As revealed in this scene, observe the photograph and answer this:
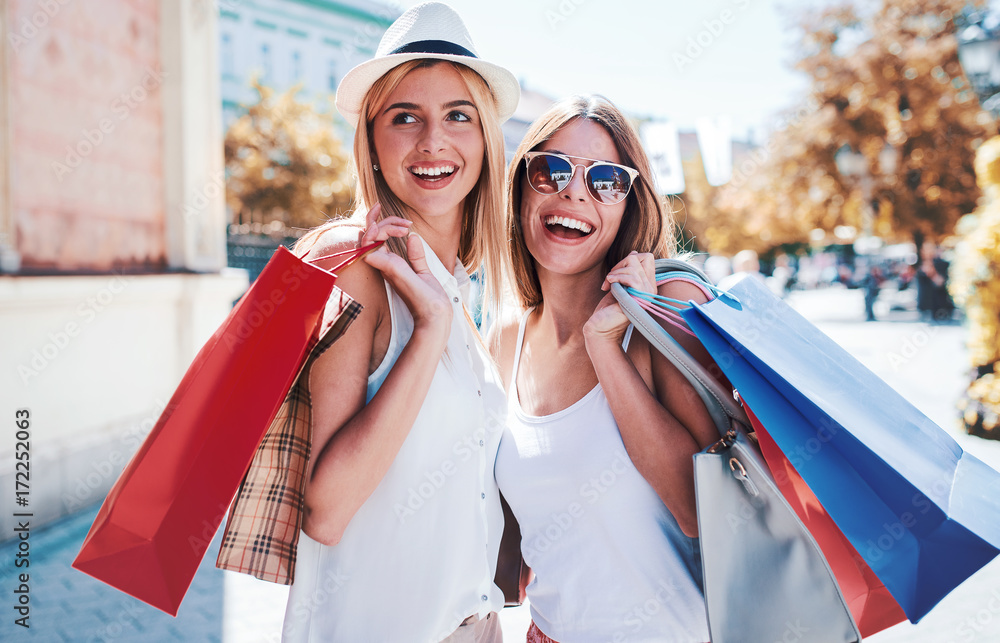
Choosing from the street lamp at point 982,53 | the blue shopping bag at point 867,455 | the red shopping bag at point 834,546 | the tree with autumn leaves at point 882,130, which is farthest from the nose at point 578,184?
the tree with autumn leaves at point 882,130

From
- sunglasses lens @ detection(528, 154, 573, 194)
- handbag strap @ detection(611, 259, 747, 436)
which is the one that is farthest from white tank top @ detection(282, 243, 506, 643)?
sunglasses lens @ detection(528, 154, 573, 194)

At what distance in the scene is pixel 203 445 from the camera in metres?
1.37

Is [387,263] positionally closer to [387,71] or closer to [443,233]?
[443,233]

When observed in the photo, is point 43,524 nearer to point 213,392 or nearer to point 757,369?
point 213,392

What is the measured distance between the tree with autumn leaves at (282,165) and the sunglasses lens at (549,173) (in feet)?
57.1

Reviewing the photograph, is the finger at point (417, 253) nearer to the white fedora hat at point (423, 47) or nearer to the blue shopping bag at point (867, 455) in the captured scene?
the white fedora hat at point (423, 47)

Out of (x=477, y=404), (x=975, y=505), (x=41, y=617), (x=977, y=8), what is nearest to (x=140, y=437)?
(x=41, y=617)

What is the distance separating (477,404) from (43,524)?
5.03 m

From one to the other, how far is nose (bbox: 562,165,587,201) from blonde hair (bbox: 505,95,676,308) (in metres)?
0.15

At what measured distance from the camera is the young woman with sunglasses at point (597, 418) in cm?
178

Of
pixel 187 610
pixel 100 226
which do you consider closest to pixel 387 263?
pixel 187 610

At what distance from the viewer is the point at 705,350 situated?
1708 mm

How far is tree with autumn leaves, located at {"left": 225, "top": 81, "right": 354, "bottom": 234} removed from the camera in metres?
19.0

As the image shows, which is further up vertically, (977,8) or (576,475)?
(977,8)
